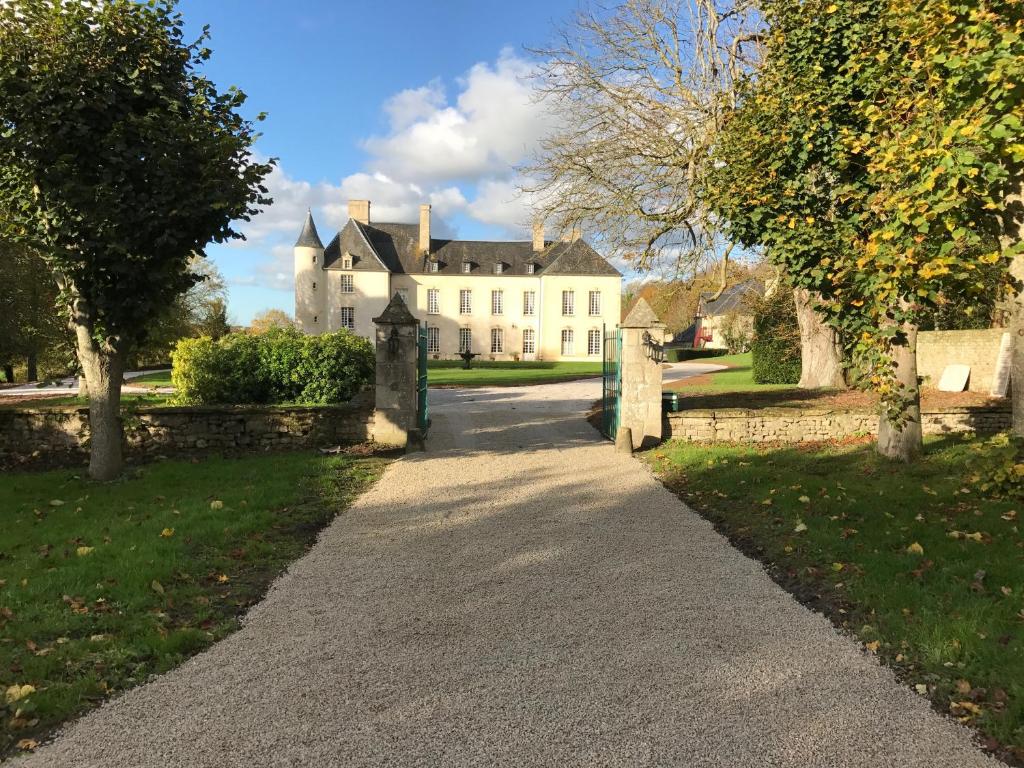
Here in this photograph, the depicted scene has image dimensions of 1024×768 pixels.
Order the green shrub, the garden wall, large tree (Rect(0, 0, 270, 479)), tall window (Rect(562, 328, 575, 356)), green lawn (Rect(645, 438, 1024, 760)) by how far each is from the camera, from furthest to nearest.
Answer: tall window (Rect(562, 328, 575, 356)) → the green shrub → the garden wall → large tree (Rect(0, 0, 270, 479)) → green lawn (Rect(645, 438, 1024, 760))

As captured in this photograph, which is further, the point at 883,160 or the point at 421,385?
the point at 421,385

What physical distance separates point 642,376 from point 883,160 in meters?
4.82

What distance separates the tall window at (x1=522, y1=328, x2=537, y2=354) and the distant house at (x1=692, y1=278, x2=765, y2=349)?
12.2 metres

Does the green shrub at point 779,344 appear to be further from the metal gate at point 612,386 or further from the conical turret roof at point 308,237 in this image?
the conical turret roof at point 308,237

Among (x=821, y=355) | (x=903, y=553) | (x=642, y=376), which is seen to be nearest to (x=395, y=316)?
(x=642, y=376)

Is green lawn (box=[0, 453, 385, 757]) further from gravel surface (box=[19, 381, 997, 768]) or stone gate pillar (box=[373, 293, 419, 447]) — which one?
stone gate pillar (box=[373, 293, 419, 447])

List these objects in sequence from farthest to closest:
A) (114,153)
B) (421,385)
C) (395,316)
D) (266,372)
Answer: (266,372) < (421,385) < (395,316) < (114,153)

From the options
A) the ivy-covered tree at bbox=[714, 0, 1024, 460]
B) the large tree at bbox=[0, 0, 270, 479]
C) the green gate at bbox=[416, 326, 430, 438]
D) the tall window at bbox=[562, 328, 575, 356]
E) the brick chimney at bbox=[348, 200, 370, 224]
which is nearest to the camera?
the ivy-covered tree at bbox=[714, 0, 1024, 460]

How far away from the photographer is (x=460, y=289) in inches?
1865

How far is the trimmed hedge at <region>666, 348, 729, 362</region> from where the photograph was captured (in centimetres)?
4313

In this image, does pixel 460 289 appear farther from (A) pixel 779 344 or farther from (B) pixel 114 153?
(B) pixel 114 153

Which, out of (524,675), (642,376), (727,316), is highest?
(727,316)

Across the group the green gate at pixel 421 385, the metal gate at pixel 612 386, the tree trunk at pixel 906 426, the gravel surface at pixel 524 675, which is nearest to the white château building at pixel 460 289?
the metal gate at pixel 612 386

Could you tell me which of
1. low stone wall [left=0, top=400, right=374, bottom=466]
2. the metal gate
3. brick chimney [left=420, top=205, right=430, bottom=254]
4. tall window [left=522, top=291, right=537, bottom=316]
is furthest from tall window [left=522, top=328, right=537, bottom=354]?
low stone wall [left=0, top=400, right=374, bottom=466]
